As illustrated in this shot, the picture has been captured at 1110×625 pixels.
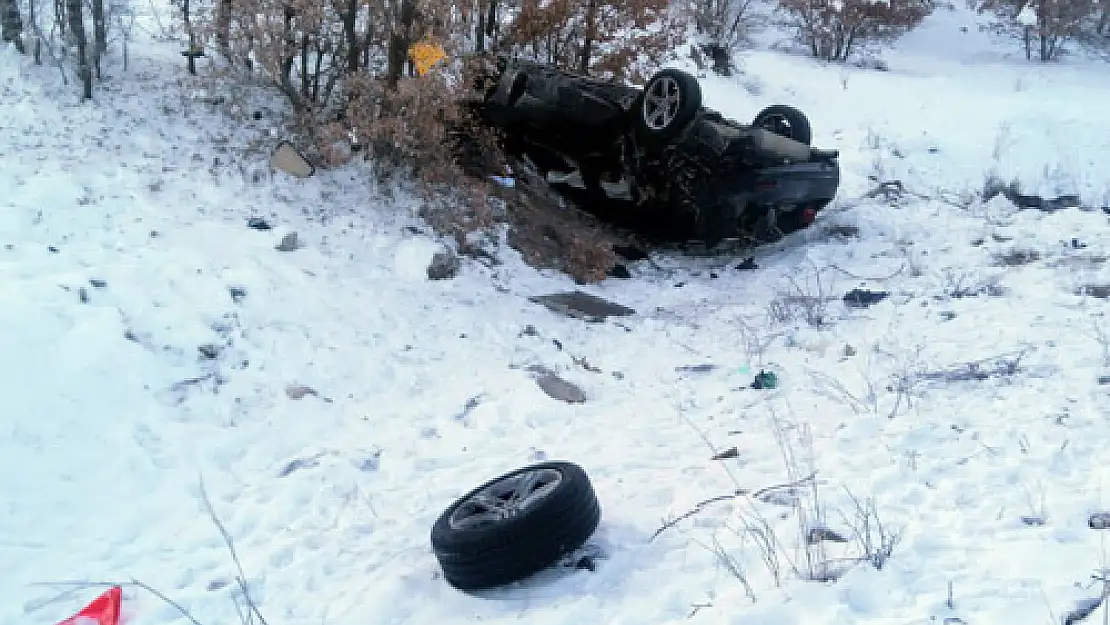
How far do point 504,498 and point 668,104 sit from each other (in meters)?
5.19

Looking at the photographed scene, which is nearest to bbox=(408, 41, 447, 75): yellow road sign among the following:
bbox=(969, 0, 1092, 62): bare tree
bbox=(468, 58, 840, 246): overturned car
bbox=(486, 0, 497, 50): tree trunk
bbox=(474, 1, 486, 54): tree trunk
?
bbox=(468, 58, 840, 246): overturned car

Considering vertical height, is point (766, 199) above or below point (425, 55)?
below

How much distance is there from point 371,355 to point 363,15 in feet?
16.4

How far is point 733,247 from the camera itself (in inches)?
356

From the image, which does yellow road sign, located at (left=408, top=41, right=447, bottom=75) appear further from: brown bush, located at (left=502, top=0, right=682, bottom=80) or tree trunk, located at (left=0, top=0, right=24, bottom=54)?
tree trunk, located at (left=0, top=0, right=24, bottom=54)

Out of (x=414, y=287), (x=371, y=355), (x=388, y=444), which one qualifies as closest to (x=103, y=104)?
(x=414, y=287)

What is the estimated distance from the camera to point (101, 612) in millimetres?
3170

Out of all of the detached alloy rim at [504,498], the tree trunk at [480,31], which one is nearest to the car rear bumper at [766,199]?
the detached alloy rim at [504,498]

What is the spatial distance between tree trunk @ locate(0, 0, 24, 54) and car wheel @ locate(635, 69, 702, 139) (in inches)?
266

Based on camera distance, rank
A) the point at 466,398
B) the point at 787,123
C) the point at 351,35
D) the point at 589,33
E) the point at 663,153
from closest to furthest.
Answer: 1. the point at 466,398
2. the point at 663,153
3. the point at 351,35
4. the point at 787,123
5. the point at 589,33

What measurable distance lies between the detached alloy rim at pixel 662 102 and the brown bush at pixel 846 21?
34.7ft

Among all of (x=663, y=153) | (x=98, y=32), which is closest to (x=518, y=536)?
(x=663, y=153)

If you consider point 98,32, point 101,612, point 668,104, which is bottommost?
point 101,612

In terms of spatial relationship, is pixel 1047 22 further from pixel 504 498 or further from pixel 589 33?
pixel 504 498
